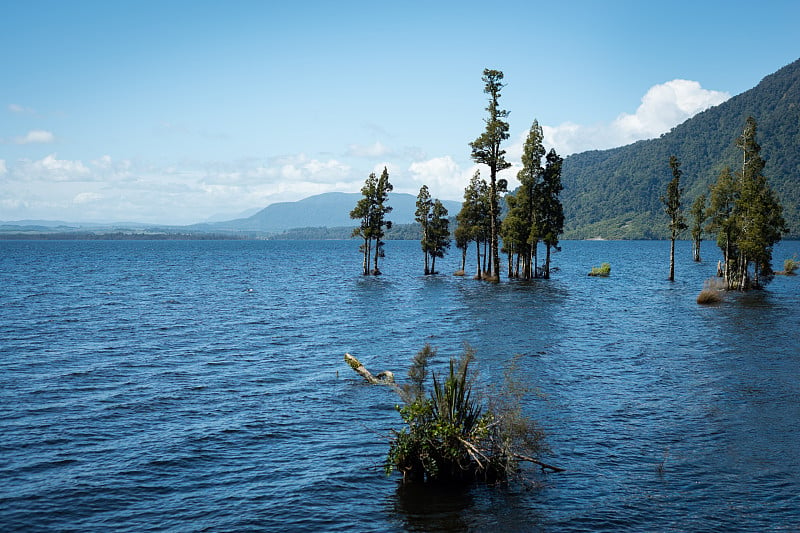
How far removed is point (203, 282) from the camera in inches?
3450

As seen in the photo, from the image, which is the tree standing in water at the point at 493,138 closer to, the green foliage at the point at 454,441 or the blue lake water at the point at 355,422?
the blue lake water at the point at 355,422

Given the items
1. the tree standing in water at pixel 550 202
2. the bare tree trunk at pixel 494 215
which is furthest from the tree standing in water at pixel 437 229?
the tree standing in water at pixel 550 202

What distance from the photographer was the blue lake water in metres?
15.0

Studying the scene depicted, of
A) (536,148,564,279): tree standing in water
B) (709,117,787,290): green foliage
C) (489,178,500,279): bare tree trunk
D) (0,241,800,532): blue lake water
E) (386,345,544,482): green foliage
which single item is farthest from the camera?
(536,148,564,279): tree standing in water

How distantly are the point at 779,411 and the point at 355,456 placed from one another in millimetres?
15528

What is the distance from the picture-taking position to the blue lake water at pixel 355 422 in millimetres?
15031

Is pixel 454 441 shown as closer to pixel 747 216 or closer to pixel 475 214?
pixel 747 216

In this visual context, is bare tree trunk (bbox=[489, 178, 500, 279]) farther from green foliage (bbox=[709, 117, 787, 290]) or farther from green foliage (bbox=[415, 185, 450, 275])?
green foliage (bbox=[709, 117, 787, 290])

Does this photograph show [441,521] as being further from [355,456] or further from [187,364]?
[187,364]

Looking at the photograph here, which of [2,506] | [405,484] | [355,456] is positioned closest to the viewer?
[2,506]

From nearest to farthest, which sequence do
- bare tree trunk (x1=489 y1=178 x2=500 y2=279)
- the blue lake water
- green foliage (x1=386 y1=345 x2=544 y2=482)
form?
the blue lake water
green foliage (x1=386 y1=345 x2=544 y2=482)
bare tree trunk (x1=489 y1=178 x2=500 y2=279)

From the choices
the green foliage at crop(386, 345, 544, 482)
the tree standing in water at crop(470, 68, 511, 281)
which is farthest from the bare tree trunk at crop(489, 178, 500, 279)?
the green foliage at crop(386, 345, 544, 482)

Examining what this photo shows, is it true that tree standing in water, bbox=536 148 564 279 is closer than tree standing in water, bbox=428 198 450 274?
Yes

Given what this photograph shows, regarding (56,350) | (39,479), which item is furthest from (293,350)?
(39,479)
